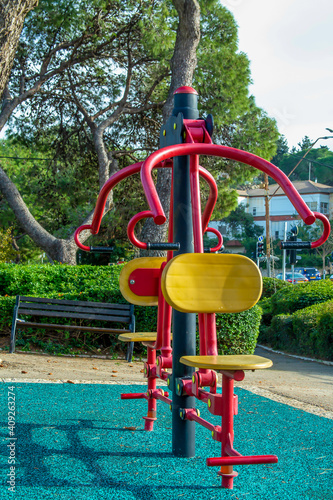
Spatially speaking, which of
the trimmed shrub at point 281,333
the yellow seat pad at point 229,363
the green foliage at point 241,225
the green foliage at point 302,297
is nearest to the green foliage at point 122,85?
the green foliage at point 302,297

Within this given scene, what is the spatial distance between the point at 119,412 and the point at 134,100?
13472mm

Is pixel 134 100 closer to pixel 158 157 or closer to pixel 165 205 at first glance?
pixel 165 205

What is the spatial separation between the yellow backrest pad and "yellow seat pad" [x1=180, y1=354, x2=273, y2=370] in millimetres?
1014

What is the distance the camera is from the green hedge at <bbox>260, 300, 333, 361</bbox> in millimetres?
9414

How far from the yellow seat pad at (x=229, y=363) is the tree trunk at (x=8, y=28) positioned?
20.7 feet

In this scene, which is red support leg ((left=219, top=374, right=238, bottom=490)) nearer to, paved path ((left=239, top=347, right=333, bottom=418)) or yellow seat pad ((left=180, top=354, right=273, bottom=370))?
yellow seat pad ((left=180, top=354, right=273, bottom=370))

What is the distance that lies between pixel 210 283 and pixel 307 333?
7.90 m

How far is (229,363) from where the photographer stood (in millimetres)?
2557

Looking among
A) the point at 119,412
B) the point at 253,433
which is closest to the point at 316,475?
the point at 253,433

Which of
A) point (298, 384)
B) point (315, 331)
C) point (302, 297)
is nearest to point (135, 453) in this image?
point (298, 384)

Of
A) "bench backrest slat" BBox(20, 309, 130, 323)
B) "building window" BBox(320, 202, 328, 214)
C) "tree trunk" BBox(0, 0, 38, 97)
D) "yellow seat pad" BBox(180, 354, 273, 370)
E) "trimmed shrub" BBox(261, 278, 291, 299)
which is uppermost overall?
"building window" BBox(320, 202, 328, 214)

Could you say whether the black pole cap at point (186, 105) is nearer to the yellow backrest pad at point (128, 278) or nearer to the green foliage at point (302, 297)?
the yellow backrest pad at point (128, 278)

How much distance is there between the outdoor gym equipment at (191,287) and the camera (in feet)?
8.93

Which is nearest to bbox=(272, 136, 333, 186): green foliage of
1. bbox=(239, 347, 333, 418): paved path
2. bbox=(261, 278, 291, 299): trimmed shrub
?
bbox=(261, 278, 291, 299): trimmed shrub
